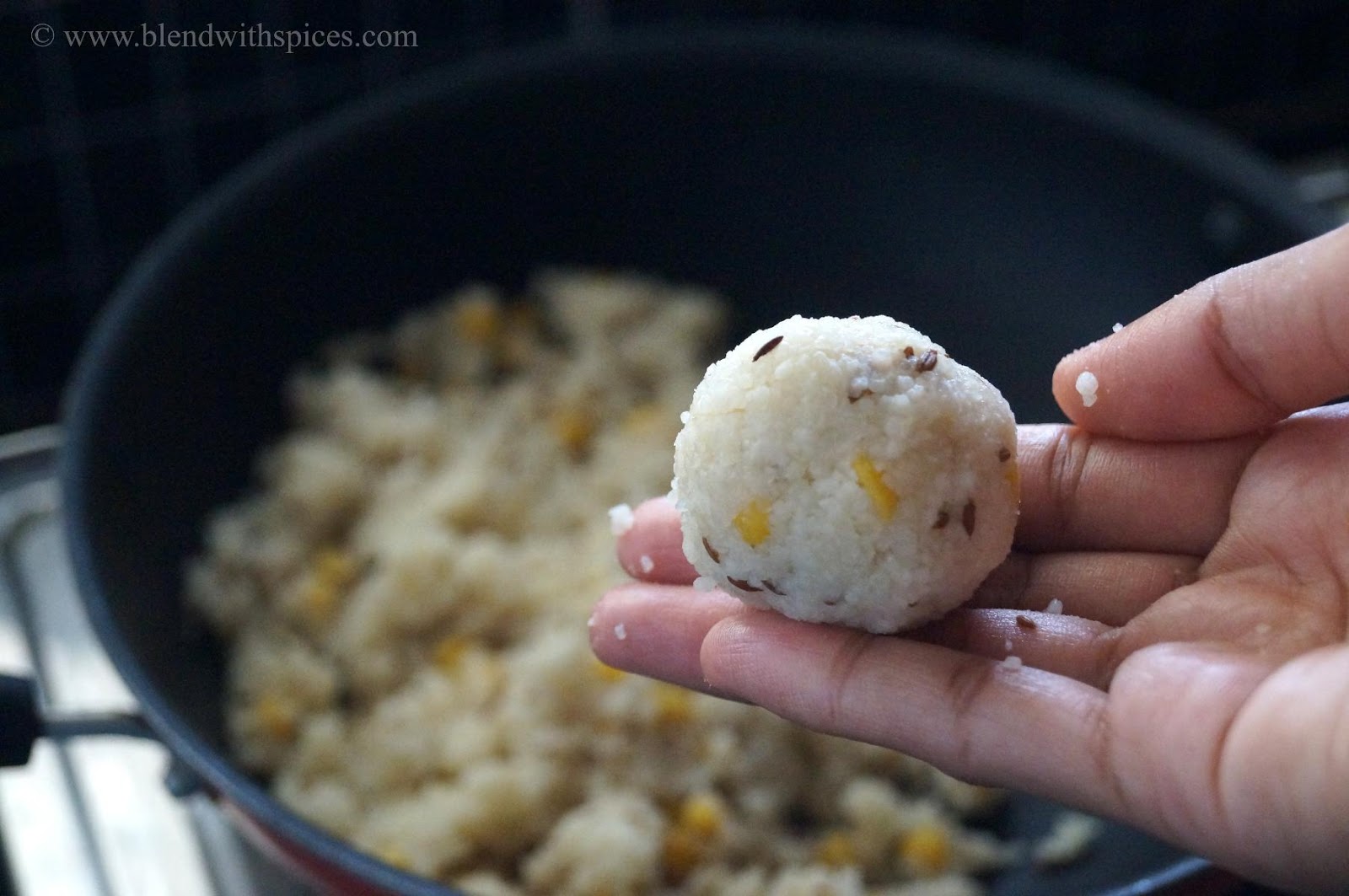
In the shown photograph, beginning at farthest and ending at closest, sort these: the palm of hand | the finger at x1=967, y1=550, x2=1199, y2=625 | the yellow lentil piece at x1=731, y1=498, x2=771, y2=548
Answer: the finger at x1=967, y1=550, x2=1199, y2=625, the yellow lentil piece at x1=731, y1=498, x2=771, y2=548, the palm of hand

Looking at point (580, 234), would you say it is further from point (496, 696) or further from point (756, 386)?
point (756, 386)

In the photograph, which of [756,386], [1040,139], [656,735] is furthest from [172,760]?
[1040,139]

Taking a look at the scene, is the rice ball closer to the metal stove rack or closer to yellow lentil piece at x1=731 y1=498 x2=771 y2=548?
yellow lentil piece at x1=731 y1=498 x2=771 y2=548

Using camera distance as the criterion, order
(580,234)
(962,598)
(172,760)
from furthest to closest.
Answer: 1. (580,234)
2. (172,760)
3. (962,598)

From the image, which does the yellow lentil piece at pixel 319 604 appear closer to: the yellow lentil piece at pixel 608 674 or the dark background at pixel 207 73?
the yellow lentil piece at pixel 608 674

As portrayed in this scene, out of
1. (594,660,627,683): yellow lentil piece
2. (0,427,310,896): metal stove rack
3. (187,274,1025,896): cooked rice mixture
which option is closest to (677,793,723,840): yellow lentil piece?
(187,274,1025,896): cooked rice mixture

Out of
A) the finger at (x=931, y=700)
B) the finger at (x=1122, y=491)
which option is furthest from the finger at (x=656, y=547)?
the finger at (x=1122, y=491)
